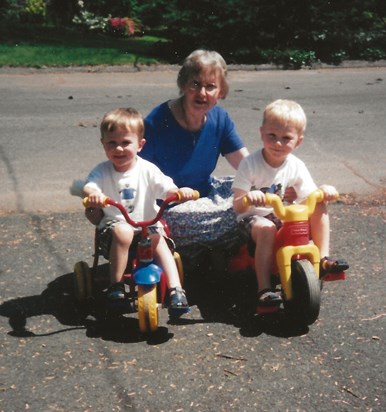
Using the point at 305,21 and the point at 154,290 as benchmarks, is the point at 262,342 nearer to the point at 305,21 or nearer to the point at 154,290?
the point at 154,290

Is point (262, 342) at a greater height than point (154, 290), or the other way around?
point (154, 290)

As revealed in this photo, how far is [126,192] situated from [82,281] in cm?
57

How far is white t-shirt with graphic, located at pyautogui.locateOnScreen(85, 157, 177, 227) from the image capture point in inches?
152

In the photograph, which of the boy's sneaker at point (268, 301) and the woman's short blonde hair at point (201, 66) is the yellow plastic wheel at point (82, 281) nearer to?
the boy's sneaker at point (268, 301)

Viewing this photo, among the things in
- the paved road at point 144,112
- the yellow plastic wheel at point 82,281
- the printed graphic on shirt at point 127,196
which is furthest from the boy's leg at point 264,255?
the paved road at point 144,112

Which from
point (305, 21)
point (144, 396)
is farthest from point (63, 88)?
point (144, 396)

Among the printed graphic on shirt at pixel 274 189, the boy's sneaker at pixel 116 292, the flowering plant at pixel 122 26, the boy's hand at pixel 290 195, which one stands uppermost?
the flowering plant at pixel 122 26

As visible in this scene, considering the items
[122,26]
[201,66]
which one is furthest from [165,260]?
[122,26]

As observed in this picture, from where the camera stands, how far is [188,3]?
1322 centimetres

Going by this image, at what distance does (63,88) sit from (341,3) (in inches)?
240

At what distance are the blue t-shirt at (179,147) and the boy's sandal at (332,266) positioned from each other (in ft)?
3.40

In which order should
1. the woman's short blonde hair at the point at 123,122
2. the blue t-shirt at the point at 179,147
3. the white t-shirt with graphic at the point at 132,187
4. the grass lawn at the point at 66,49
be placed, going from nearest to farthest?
the woman's short blonde hair at the point at 123,122 → the white t-shirt with graphic at the point at 132,187 → the blue t-shirt at the point at 179,147 → the grass lawn at the point at 66,49

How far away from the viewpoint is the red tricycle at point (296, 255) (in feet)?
11.9

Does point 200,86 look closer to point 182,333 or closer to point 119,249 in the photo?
point 119,249
